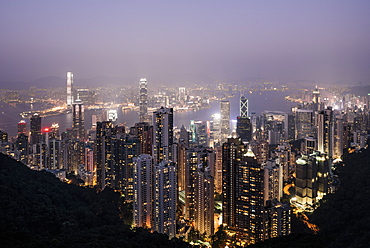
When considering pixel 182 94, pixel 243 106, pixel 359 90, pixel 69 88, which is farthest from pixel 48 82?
pixel 359 90

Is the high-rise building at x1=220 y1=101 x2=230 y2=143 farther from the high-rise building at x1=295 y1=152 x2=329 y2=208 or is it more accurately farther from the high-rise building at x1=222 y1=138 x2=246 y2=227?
the high-rise building at x1=222 y1=138 x2=246 y2=227

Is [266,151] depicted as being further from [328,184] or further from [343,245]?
[343,245]

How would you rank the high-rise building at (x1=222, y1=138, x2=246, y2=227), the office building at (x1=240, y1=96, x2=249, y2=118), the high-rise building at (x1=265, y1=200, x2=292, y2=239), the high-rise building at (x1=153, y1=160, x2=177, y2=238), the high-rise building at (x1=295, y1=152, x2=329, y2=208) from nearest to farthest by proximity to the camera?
the high-rise building at (x1=265, y1=200, x2=292, y2=239) → the high-rise building at (x1=153, y1=160, x2=177, y2=238) → the high-rise building at (x1=222, y1=138, x2=246, y2=227) → the high-rise building at (x1=295, y1=152, x2=329, y2=208) → the office building at (x1=240, y1=96, x2=249, y2=118)

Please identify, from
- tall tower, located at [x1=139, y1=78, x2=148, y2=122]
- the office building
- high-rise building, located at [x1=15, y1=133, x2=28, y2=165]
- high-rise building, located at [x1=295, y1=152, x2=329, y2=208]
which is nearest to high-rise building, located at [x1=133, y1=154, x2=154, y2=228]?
high-rise building, located at [x1=295, y1=152, x2=329, y2=208]

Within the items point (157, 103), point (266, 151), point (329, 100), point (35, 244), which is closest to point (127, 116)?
point (157, 103)

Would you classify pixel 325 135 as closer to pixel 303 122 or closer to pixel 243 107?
pixel 303 122

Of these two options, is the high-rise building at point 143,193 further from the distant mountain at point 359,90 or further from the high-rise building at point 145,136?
the distant mountain at point 359,90

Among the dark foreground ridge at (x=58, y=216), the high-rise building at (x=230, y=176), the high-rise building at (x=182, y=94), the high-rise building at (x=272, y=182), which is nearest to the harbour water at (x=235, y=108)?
the high-rise building at (x=182, y=94)
